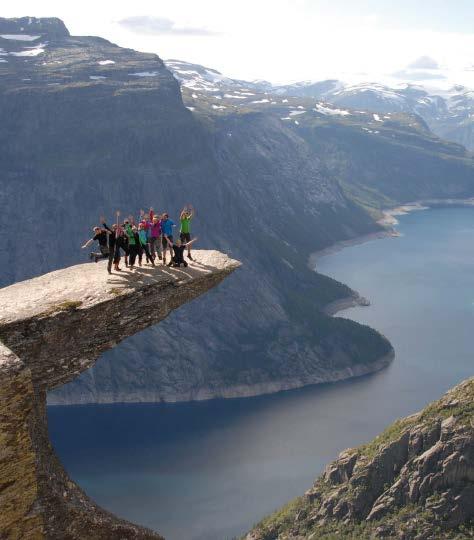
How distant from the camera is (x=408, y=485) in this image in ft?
391

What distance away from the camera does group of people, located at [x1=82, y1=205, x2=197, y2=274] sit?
43.5 meters

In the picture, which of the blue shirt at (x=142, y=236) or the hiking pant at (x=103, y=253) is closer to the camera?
the blue shirt at (x=142, y=236)

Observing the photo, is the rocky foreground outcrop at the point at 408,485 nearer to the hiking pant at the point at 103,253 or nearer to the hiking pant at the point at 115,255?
the hiking pant at the point at 103,253

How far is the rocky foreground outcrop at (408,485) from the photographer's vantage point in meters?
114

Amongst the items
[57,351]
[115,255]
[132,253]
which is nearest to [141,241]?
[132,253]

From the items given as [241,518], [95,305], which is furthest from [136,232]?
[241,518]

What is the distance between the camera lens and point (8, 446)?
24.8m

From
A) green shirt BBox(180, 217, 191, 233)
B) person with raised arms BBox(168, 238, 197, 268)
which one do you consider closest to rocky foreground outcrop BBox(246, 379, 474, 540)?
green shirt BBox(180, 217, 191, 233)

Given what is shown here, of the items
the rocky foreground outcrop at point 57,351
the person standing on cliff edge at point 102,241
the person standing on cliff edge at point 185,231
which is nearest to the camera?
the rocky foreground outcrop at point 57,351

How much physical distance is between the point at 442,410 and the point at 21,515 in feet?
349

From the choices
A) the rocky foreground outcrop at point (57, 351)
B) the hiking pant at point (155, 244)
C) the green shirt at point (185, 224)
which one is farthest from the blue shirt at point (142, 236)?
the green shirt at point (185, 224)

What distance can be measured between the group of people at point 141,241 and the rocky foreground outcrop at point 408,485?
82968 mm

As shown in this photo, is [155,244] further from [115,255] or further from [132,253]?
[115,255]

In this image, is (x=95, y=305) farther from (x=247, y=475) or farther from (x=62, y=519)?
(x=247, y=475)
